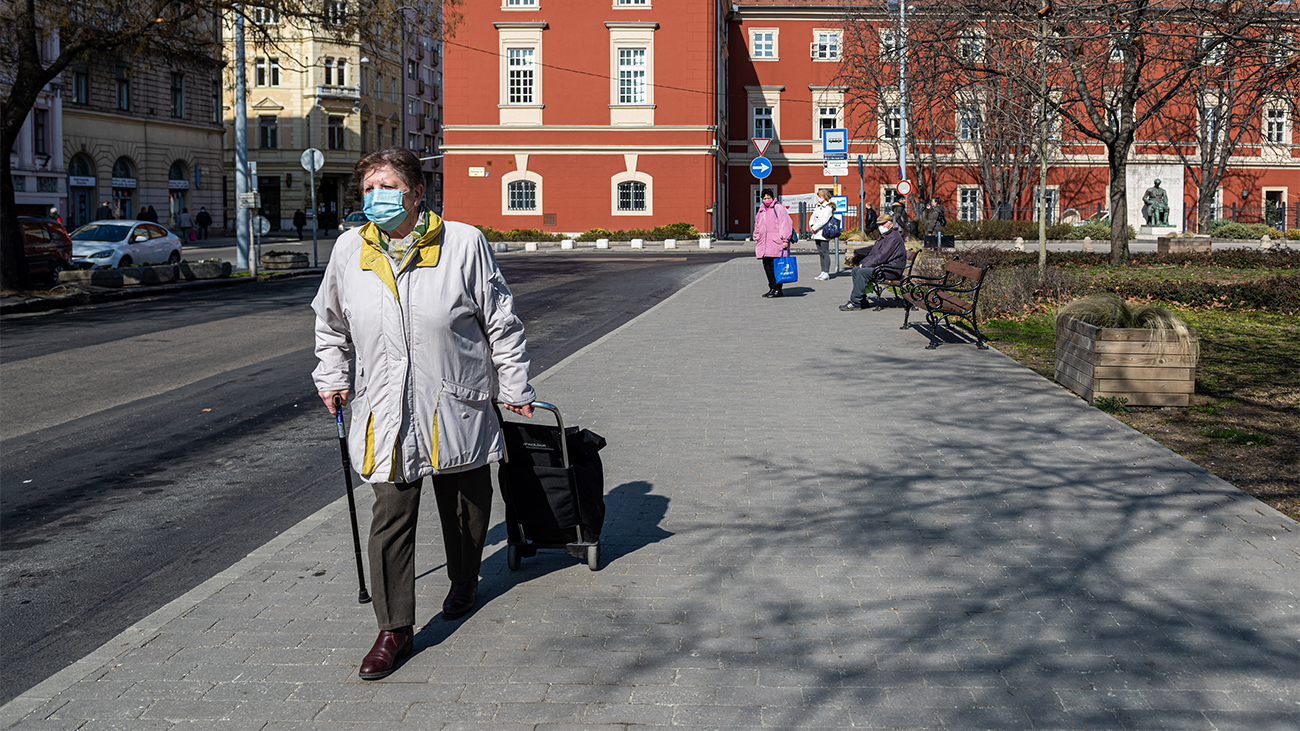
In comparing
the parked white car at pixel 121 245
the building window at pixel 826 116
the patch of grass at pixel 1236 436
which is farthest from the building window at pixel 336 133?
the patch of grass at pixel 1236 436

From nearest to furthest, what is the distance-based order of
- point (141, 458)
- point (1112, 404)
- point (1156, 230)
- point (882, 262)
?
1. point (141, 458)
2. point (1112, 404)
3. point (882, 262)
4. point (1156, 230)

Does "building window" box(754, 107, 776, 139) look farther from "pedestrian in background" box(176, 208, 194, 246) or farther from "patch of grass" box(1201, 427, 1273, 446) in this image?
"patch of grass" box(1201, 427, 1273, 446)

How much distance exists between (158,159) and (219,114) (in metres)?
6.80

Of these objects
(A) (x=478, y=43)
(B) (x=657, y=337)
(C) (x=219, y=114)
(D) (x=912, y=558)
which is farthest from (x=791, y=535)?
(C) (x=219, y=114)

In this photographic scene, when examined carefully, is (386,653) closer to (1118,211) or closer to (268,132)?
(1118,211)

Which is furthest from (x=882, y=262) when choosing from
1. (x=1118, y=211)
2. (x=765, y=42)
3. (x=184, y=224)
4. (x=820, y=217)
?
(x=765, y=42)

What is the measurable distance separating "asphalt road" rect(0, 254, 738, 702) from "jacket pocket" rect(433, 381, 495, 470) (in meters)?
1.74

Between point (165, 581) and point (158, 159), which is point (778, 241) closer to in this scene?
point (165, 581)

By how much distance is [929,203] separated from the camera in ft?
178

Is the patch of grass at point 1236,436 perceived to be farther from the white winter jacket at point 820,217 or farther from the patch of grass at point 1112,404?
the white winter jacket at point 820,217

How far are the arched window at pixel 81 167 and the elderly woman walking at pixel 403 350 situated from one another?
53.7 meters

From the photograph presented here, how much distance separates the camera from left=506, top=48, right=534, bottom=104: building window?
52.2 meters

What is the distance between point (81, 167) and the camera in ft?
173

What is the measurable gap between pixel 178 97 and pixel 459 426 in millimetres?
60935
